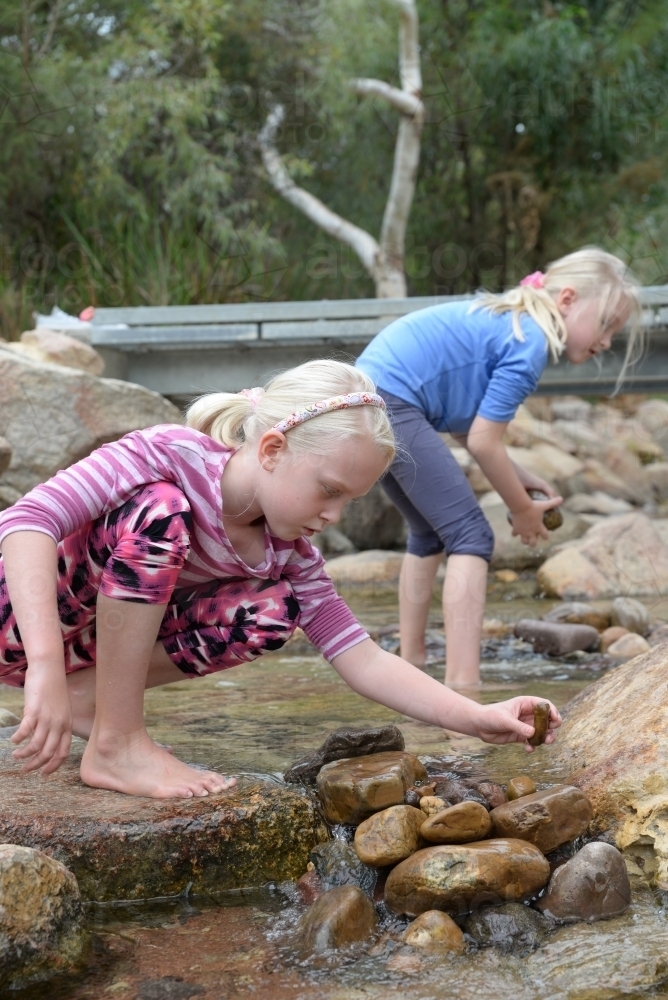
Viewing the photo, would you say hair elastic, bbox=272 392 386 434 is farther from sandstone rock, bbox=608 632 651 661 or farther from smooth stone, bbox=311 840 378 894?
sandstone rock, bbox=608 632 651 661

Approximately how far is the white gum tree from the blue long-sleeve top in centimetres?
803

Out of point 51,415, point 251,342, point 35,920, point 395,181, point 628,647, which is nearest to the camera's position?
point 35,920

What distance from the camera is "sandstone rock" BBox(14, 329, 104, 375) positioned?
6.42m

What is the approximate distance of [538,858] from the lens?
1737mm

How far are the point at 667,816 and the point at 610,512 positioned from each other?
7081mm

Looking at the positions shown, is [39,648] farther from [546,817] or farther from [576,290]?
[576,290]

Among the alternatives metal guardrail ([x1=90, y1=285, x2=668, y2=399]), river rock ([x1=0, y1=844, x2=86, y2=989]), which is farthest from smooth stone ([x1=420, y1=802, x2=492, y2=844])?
metal guardrail ([x1=90, y1=285, x2=668, y2=399])

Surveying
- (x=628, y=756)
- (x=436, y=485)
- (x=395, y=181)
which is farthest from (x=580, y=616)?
(x=395, y=181)

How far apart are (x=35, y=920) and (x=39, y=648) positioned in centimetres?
43

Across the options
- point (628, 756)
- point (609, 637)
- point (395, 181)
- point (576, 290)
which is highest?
point (395, 181)

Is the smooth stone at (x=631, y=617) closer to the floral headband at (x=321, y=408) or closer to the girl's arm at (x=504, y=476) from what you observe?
the girl's arm at (x=504, y=476)

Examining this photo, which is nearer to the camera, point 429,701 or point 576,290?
point 429,701

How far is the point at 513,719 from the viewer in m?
1.93

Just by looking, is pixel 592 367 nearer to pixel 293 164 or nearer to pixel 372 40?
Answer: pixel 293 164
